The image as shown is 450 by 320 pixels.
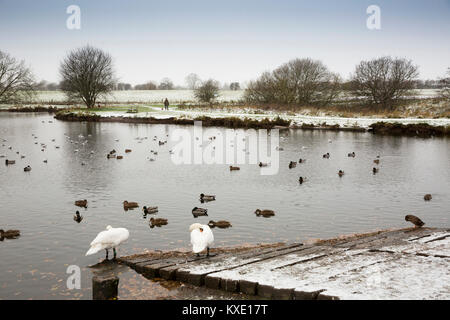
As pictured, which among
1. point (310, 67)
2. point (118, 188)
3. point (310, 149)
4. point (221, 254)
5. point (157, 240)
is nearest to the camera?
Answer: point (221, 254)

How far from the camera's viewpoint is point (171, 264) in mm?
11305

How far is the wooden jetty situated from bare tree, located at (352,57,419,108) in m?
62.3

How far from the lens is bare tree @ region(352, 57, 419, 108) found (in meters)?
71.2

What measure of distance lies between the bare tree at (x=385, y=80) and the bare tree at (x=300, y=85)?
4.17m

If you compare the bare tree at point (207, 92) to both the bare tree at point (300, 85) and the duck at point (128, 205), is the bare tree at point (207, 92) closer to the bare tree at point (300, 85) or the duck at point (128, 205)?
the bare tree at point (300, 85)

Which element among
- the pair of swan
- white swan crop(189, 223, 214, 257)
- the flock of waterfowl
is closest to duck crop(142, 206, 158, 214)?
the flock of waterfowl

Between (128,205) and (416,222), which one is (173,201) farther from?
(416,222)

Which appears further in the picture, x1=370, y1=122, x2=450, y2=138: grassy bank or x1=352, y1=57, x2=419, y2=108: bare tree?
x1=352, y1=57, x2=419, y2=108: bare tree

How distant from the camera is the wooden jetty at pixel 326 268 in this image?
29.8 feet

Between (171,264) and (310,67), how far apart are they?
224ft

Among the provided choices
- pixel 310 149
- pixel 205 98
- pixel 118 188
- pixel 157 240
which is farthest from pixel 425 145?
pixel 205 98

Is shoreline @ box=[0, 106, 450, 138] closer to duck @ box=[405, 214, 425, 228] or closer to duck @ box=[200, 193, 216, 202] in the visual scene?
duck @ box=[405, 214, 425, 228]

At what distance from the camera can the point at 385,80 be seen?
71.6 metres
